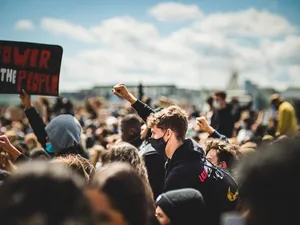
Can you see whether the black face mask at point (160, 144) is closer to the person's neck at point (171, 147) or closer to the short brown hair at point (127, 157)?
the person's neck at point (171, 147)

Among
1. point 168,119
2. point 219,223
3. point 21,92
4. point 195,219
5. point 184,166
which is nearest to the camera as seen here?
point 195,219

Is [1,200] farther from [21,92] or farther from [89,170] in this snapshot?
[21,92]

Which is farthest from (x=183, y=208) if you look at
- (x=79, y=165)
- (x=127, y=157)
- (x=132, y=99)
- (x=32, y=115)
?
(x=32, y=115)

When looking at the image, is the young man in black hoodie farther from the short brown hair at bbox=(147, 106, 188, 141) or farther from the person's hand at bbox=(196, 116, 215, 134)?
the person's hand at bbox=(196, 116, 215, 134)

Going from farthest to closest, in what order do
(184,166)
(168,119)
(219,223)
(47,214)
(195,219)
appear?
(168,119) < (184,166) < (219,223) < (195,219) < (47,214)

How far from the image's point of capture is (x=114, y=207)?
1634mm

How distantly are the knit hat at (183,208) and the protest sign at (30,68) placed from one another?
3.10 m

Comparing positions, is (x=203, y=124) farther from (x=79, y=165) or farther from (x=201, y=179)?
(x=79, y=165)

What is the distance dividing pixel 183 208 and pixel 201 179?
104cm

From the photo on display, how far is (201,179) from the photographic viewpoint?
3.32 metres

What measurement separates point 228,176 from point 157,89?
312 inches

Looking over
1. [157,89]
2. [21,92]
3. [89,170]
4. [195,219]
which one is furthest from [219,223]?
[157,89]

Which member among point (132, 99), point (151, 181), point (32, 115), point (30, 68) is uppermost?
point (30, 68)

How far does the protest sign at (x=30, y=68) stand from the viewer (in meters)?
4.91
